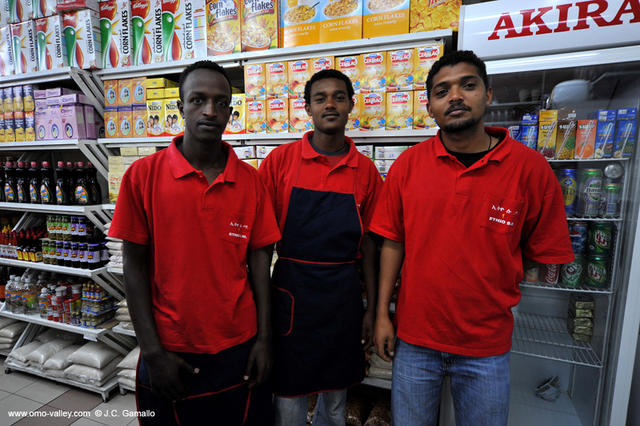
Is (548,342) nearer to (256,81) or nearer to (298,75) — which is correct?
(298,75)

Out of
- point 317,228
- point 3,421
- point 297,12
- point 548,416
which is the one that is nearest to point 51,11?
point 297,12

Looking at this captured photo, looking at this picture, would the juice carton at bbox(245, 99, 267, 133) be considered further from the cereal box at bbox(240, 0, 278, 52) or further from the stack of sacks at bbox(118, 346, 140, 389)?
the stack of sacks at bbox(118, 346, 140, 389)

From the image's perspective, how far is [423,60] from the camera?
1885mm

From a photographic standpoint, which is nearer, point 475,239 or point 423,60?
point 475,239

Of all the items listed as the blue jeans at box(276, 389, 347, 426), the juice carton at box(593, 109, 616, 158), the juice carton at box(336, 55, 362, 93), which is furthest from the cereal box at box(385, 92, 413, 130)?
the blue jeans at box(276, 389, 347, 426)

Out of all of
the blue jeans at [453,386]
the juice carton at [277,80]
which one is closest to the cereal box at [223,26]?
the juice carton at [277,80]

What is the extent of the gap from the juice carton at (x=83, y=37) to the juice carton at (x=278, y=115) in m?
1.58

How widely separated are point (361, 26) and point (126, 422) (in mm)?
3325

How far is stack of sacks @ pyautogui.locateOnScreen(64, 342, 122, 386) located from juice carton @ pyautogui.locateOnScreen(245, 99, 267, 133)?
239cm

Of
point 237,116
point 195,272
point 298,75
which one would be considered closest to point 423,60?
point 298,75

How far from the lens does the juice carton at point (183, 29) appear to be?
2.37 meters

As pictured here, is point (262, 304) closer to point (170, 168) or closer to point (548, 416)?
point (170, 168)

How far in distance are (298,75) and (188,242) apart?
52.8 inches

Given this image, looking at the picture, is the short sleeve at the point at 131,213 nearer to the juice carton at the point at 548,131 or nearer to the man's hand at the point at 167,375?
the man's hand at the point at 167,375
